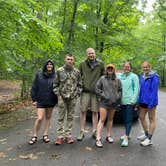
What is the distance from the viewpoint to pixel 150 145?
7.06 metres

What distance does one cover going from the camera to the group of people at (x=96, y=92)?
699 cm

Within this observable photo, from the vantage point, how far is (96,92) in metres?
7.09

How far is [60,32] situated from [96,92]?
10.5 meters

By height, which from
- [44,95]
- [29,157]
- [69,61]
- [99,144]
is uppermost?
[69,61]

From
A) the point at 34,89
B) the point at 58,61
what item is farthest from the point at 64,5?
the point at 34,89

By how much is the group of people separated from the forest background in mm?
2215

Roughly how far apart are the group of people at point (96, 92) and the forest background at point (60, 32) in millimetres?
2215

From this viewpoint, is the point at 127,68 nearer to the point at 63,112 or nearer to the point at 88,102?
the point at 88,102

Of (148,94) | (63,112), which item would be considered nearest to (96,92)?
(63,112)

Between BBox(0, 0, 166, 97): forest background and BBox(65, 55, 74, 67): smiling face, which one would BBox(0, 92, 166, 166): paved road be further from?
BBox(0, 0, 166, 97): forest background

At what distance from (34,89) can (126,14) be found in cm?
1839

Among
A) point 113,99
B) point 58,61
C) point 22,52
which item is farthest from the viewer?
point 58,61

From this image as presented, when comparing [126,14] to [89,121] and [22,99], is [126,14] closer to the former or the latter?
[22,99]

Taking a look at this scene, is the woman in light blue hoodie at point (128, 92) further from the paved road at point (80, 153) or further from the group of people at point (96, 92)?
the paved road at point (80, 153)
